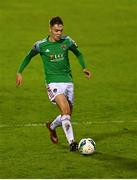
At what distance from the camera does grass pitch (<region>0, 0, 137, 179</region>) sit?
1277 centimetres

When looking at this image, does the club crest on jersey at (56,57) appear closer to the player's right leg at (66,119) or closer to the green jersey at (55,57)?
the green jersey at (55,57)

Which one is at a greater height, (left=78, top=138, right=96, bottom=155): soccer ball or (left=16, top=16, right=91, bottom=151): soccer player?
(left=16, top=16, right=91, bottom=151): soccer player

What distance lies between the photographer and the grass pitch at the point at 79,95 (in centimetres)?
1277

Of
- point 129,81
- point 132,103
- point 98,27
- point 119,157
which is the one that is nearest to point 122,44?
point 98,27

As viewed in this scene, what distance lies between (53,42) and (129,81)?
9.82m

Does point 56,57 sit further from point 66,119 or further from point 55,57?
point 66,119

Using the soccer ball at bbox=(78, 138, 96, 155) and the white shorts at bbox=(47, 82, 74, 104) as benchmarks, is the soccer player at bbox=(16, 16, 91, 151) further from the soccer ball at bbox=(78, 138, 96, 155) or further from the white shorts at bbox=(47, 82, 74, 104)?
the soccer ball at bbox=(78, 138, 96, 155)

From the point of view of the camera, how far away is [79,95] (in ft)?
69.5

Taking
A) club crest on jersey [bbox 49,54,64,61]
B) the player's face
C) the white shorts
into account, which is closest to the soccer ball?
the white shorts

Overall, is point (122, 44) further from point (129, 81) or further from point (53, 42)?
point (53, 42)

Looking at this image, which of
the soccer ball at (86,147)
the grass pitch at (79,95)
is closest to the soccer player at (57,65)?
the soccer ball at (86,147)

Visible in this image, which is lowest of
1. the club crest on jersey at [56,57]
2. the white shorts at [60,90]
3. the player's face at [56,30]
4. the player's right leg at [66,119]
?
the player's right leg at [66,119]

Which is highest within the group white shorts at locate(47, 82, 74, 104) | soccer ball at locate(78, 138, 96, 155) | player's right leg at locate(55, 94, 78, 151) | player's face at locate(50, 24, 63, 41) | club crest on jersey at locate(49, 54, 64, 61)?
player's face at locate(50, 24, 63, 41)

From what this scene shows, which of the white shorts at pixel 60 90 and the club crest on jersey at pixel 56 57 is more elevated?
the club crest on jersey at pixel 56 57
